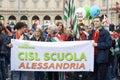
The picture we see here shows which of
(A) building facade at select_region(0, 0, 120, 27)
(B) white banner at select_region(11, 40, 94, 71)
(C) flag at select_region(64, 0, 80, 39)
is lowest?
(B) white banner at select_region(11, 40, 94, 71)

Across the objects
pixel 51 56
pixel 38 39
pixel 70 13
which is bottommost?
pixel 51 56

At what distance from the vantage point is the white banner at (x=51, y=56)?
9422 millimetres

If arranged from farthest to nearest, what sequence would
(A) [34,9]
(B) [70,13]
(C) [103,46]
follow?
(A) [34,9] → (B) [70,13] → (C) [103,46]

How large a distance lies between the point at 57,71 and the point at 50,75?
0.39 m

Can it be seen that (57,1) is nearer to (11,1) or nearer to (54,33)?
(11,1)

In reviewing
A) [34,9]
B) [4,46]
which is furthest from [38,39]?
[34,9]

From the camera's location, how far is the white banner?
9.42 metres

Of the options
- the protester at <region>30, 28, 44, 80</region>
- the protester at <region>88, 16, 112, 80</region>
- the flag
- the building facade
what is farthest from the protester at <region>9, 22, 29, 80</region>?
the building facade

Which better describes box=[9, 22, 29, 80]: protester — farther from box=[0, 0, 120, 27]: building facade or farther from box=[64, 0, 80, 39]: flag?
box=[0, 0, 120, 27]: building facade

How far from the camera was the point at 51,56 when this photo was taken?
948cm

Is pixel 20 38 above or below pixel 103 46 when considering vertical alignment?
above

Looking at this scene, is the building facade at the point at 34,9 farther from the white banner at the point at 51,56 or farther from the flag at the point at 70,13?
the white banner at the point at 51,56

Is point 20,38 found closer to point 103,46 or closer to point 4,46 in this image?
point 103,46

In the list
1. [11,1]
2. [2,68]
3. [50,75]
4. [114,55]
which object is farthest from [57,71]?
[11,1]
